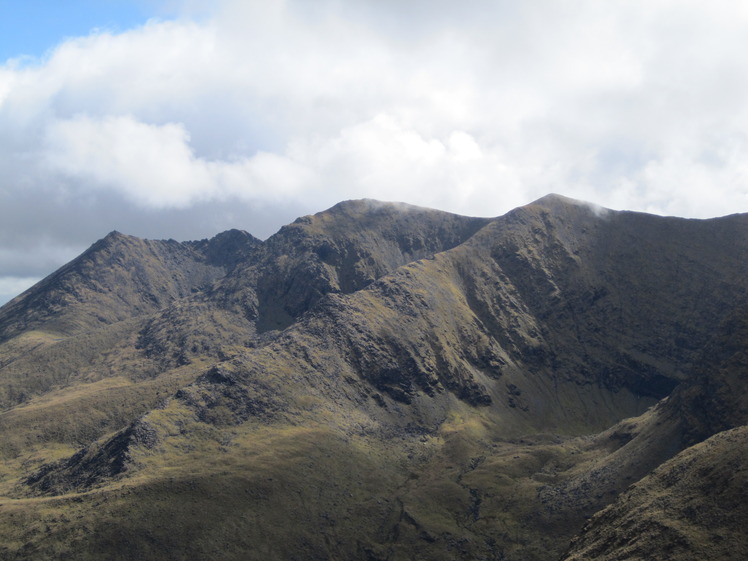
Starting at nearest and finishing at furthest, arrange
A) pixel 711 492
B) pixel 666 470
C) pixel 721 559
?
pixel 721 559
pixel 711 492
pixel 666 470

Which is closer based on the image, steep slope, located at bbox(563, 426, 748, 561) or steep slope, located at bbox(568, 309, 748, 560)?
steep slope, located at bbox(563, 426, 748, 561)

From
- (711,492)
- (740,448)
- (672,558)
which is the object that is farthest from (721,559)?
(740,448)

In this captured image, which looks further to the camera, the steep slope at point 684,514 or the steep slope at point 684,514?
the steep slope at point 684,514

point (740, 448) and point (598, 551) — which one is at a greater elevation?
point (740, 448)

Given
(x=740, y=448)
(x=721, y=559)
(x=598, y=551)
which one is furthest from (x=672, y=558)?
(x=740, y=448)

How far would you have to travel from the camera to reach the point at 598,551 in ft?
562

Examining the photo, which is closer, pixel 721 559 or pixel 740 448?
pixel 721 559

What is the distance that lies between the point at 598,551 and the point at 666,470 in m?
33.3

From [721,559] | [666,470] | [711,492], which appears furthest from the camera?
[666,470]

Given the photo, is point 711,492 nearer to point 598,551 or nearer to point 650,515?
point 650,515

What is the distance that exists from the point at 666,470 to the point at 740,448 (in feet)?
66.7

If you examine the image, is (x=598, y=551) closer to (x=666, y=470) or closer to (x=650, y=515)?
Answer: (x=650, y=515)

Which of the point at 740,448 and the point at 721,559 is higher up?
the point at 740,448

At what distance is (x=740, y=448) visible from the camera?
177m
